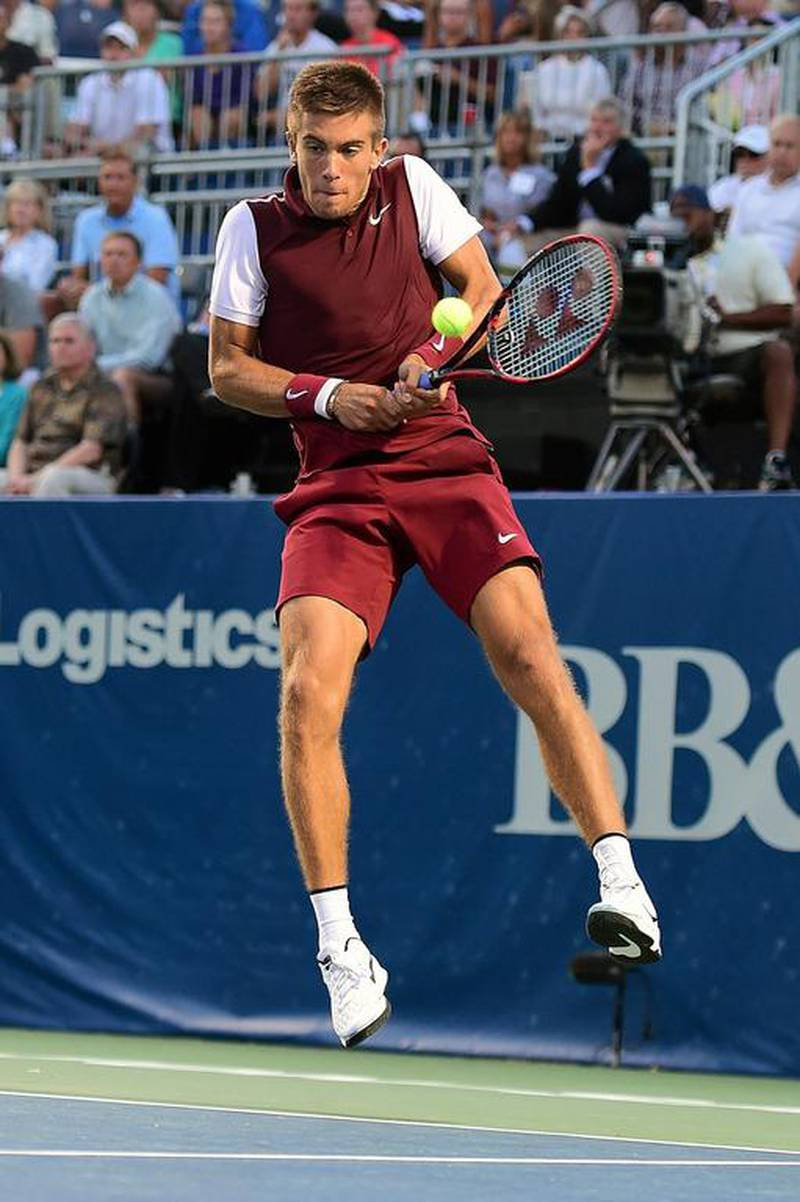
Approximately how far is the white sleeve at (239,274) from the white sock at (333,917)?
144 cm

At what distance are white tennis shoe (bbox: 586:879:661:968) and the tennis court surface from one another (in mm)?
477

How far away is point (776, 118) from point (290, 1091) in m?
6.88

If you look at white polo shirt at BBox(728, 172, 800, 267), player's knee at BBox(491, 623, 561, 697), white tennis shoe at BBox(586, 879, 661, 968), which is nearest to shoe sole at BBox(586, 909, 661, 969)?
white tennis shoe at BBox(586, 879, 661, 968)

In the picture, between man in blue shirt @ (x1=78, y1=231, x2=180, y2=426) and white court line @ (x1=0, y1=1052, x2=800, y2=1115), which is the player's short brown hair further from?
man in blue shirt @ (x1=78, y1=231, x2=180, y2=426)

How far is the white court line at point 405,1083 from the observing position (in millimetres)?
7156

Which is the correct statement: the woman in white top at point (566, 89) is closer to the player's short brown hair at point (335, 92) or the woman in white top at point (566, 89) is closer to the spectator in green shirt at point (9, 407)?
the spectator in green shirt at point (9, 407)

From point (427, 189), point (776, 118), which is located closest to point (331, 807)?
point (427, 189)

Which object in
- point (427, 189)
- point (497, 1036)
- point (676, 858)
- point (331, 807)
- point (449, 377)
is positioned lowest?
point (497, 1036)

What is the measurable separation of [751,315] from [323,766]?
6029 mm

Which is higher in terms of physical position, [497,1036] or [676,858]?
[676,858]

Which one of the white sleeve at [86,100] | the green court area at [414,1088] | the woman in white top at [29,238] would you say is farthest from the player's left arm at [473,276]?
the white sleeve at [86,100]

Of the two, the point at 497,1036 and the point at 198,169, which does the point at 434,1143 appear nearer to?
the point at 497,1036

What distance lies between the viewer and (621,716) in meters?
8.27

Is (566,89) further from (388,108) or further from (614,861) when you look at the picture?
(614,861)
